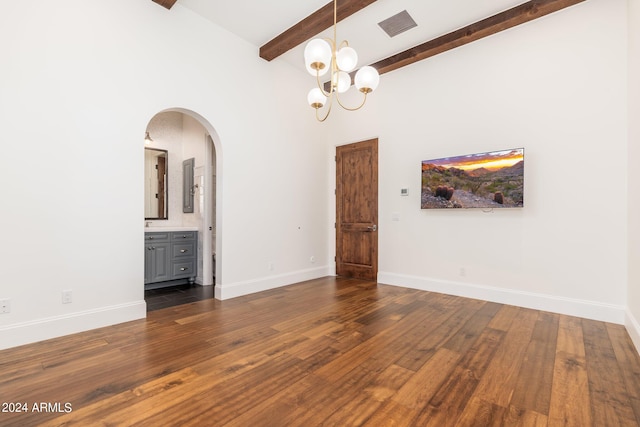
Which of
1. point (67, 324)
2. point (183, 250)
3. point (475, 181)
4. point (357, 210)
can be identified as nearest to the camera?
point (67, 324)

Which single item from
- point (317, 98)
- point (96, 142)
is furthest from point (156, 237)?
Answer: point (317, 98)

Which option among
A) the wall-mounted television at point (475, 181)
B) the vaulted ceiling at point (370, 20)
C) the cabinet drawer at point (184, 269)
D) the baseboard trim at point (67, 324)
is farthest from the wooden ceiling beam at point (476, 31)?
the baseboard trim at point (67, 324)

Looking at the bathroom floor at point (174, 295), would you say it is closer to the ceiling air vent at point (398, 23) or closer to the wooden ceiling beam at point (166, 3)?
the wooden ceiling beam at point (166, 3)

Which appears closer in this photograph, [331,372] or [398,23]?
[331,372]

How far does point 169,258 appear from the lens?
4859 mm

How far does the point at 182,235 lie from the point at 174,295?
1.05 m

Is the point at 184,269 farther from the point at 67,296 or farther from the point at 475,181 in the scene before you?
the point at 475,181

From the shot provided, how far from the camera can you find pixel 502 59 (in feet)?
13.2

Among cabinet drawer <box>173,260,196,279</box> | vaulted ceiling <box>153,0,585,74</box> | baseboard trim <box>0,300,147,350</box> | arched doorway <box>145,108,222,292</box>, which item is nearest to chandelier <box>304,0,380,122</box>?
vaulted ceiling <box>153,0,585,74</box>

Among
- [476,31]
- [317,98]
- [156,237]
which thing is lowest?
[156,237]

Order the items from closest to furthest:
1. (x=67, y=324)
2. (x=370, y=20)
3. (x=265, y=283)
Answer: (x=67, y=324) → (x=370, y=20) → (x=265, y=283)

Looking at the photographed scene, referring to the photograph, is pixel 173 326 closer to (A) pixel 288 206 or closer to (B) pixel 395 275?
(A) pixel 288 206

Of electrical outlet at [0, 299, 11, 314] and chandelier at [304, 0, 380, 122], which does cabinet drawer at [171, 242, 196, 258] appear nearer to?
electrical outlet at [0, 299, 11, 314]

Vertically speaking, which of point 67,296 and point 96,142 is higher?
point 96,142
